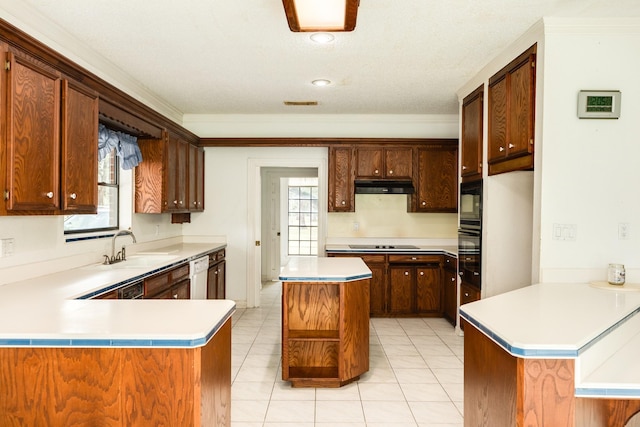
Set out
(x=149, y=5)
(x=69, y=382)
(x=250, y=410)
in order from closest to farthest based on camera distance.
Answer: (x=69, y=382), (x=149, y=5), (x=250, y=410)

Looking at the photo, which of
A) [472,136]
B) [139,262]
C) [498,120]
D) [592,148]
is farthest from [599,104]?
[139,262]

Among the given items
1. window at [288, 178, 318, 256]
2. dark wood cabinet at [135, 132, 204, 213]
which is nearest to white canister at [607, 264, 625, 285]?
dark wood cabinet at [135, 132, 204, 213]

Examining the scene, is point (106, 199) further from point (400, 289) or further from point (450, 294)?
point (450, 294)

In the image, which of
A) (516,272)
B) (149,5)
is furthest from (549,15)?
(149,5)

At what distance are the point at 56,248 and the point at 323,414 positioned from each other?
2229mm

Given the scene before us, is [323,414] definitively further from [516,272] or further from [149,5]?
[149,5]

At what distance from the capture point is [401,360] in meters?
3.65

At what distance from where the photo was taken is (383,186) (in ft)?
17.3

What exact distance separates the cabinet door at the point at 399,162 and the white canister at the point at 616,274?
2952mm

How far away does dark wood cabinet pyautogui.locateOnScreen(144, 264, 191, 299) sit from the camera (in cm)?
321

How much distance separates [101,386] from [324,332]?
73.1 inches

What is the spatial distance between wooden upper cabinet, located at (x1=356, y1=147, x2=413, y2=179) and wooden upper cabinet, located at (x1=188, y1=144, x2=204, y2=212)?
6.68ft

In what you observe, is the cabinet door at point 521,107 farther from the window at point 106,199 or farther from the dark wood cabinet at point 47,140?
the window at point 106,199

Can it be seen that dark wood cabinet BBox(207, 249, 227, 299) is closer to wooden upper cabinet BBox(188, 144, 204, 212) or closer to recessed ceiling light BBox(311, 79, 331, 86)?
wooden upper cabinet BBox(188, 144, 204, 212)
